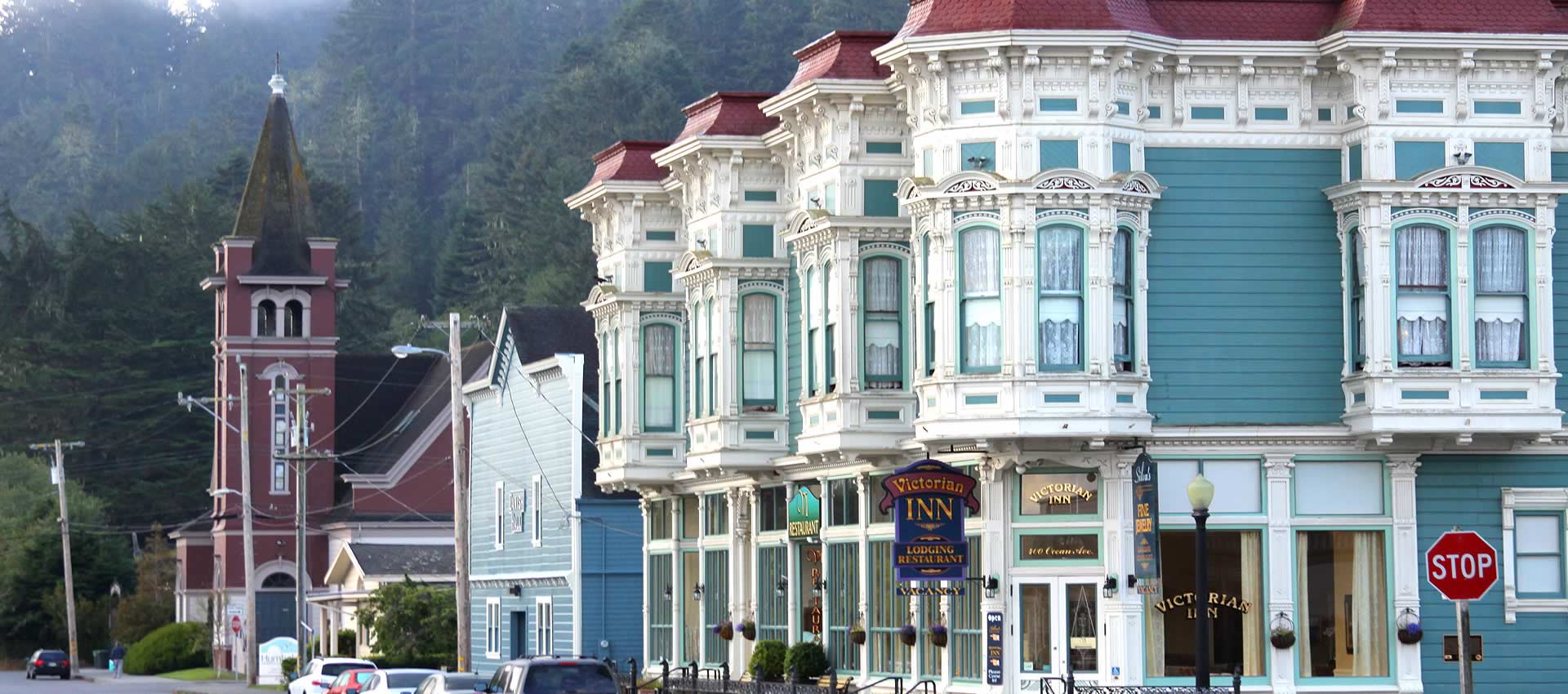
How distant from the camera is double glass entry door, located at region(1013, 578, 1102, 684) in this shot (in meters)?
36.6

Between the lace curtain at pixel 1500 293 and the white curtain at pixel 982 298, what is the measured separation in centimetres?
683

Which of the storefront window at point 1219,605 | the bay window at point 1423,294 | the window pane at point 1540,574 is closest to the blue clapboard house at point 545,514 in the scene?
the storefront window at point 1219,605

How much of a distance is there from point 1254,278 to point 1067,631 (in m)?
5.78

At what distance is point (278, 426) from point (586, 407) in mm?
35348

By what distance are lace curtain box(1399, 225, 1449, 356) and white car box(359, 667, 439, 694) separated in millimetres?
16933

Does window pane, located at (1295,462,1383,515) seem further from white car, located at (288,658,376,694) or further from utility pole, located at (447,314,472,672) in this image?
white car, located at (288,658,376,694)

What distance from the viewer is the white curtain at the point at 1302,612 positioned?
121 feet

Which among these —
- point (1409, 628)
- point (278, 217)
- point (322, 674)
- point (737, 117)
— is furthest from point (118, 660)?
point (1409, 628)

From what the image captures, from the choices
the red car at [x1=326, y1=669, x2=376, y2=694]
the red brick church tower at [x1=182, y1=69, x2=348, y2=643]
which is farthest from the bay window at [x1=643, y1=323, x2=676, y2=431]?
the red brick church tower at [x1=182, y1=69, x2=348, y2=643]

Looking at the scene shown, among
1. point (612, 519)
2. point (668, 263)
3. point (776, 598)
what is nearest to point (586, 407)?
point (612, 519)

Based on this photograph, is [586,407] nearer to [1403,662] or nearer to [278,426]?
[1403,662]

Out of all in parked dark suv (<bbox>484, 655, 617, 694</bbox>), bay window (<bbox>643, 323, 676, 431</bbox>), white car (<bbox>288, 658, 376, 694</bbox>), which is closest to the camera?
parked dark suv (<bbox>484, 655, 617, 694</bbox>)

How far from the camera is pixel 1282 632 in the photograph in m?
36.5

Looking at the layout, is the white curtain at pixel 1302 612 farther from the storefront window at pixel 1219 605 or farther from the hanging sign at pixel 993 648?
the hanging sign at pixel 993 648
